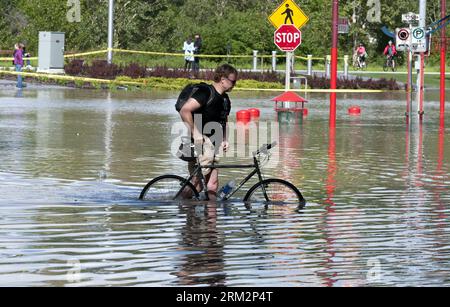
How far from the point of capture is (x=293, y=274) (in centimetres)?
1037

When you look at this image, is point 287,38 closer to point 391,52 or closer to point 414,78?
point 414,78

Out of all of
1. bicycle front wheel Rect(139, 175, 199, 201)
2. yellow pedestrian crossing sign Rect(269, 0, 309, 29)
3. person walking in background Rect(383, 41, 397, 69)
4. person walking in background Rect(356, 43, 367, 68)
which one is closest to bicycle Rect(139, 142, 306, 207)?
bicycle front wheel Rect(139, 175, 199, 201)

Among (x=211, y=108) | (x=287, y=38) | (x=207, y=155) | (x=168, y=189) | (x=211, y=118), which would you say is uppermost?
(x=287, y=38)

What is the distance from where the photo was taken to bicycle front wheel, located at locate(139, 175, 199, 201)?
583 inches

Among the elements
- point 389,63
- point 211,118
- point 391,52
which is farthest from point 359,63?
point 211,118

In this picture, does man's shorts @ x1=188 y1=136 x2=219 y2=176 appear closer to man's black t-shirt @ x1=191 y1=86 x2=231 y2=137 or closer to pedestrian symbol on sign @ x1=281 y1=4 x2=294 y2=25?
man's black t-shirt @ x1=191 y1=86 x2=231 y2=137

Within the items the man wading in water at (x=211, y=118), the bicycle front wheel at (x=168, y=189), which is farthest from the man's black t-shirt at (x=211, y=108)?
Result: the bicycle front wheel at (x=168, y=189)

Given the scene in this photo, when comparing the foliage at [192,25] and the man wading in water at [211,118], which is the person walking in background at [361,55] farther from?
the man wading in water at [211,118]

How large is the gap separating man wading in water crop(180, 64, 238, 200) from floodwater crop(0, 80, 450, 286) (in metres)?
0.48

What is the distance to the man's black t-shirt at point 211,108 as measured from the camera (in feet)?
48.0

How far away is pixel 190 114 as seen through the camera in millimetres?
14570

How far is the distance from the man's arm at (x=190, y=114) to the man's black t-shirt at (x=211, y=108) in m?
0.06

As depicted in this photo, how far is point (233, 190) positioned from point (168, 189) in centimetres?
72
